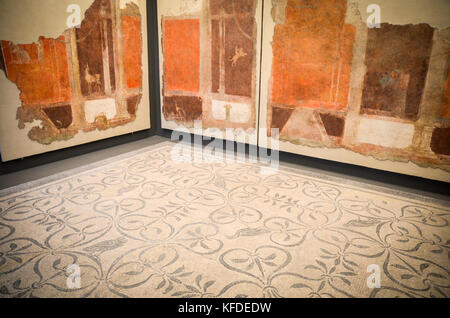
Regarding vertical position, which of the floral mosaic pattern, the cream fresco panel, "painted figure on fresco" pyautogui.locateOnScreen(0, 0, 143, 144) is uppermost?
"painted figure on fresco" pyautogui.locateOnScreen(0, 0, 143, 144)

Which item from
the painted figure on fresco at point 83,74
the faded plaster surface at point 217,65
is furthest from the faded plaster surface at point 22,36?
the faded plaster surface at point 217,65

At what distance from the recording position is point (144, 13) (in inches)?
146

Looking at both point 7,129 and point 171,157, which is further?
point 171,157

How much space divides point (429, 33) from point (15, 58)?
127 inches

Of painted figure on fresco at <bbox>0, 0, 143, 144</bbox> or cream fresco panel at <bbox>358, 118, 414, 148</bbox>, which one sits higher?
painted figure on fresco at <bbox>0, 0, 143, 144</bbox>

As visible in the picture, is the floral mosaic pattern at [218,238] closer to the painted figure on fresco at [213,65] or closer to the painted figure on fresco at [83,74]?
the painted figure on fresco at [83,74]

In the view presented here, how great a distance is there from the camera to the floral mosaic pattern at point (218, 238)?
1558 mm

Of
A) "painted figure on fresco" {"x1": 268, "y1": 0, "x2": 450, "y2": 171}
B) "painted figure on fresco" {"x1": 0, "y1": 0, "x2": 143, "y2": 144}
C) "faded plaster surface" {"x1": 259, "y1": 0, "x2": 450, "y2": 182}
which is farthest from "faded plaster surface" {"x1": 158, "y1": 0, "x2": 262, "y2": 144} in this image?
"painted figure on fresco" {"x1": 0, "y1": 0, "x2": 143, "y2": 144}

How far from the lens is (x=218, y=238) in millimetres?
1945

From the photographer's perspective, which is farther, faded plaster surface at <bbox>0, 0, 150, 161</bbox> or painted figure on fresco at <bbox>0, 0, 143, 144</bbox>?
painted figure on fresco at <bbox>0, 0, 143, 144</bbox>

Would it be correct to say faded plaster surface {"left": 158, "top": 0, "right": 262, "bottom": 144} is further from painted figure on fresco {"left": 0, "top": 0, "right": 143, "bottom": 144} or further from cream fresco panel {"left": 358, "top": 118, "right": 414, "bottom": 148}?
cream fresco panel {"left": 358, "top": 118, "right": 414, "bottom": 148}

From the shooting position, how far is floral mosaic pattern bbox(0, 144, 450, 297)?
1.56 metres

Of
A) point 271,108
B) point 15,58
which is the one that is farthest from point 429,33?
point 15,58
